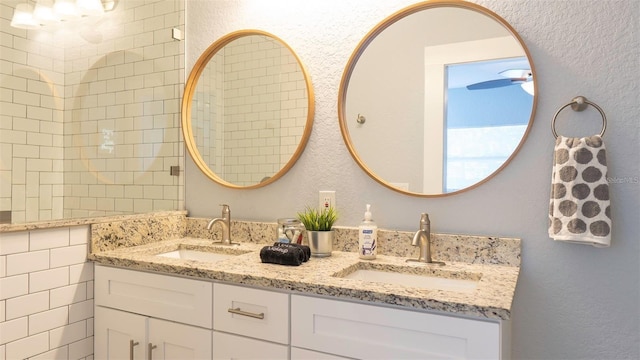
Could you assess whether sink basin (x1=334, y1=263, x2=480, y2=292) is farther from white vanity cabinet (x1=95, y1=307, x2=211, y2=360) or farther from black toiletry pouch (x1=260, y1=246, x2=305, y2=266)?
white vanity cabinet (x1=95, y1=307, x2=211, y2=360)

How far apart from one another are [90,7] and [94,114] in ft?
1.66

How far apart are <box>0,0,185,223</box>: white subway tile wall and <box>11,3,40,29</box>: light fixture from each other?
0.02 metres

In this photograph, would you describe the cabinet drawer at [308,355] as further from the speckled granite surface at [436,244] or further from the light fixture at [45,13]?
the light fixture at [45,13]

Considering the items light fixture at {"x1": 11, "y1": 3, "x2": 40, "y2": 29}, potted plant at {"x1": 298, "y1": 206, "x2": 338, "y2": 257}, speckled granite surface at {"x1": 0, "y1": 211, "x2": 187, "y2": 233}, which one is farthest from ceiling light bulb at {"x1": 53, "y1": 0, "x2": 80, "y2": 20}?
potted plant at {"x1": 298, "y1": 206, "x2": 338, "y2": 257}

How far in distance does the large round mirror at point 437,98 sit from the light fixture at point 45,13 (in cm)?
131

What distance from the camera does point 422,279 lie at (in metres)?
1.51

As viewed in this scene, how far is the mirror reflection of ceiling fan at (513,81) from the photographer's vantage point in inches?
59.2

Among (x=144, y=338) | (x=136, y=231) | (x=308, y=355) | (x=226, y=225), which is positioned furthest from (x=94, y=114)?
(x=308, y=355)

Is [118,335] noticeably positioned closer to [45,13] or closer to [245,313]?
[245,313]

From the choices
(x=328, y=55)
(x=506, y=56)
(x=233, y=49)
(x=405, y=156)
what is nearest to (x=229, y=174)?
(x=233, y=49)

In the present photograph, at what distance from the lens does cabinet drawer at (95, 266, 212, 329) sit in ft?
4.90

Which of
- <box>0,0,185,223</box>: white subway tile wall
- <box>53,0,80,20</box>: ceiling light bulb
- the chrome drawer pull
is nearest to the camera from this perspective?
the chrome drawer pull

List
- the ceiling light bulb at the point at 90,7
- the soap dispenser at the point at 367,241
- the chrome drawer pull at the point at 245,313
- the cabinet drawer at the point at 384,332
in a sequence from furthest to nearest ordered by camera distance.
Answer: the ceiling light bulb at the point at 90,7 < the soap dispenser at the point at 367,241 < the chrome drawer pull at the point at 245,313 < the cabinet drawer at the point at 384,332

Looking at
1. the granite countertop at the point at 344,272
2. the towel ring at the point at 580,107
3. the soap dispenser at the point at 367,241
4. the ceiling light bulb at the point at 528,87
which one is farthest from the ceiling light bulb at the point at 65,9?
the towel ring at the point at 580,107
